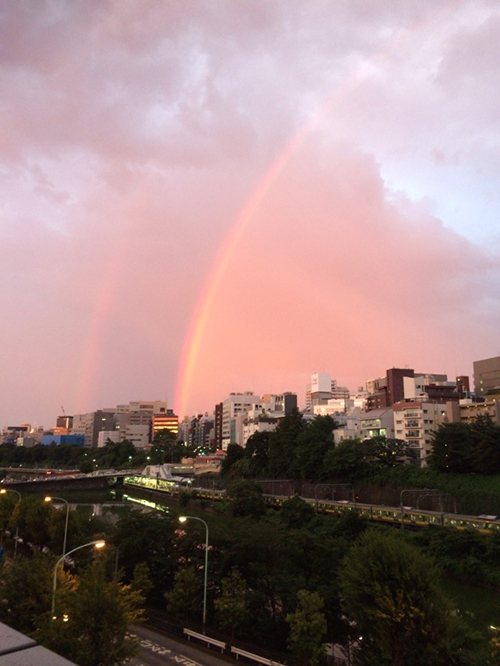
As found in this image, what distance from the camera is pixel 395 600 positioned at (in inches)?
807

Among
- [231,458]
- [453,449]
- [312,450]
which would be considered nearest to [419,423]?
[312,450]

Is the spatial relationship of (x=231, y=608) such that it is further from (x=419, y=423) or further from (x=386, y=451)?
(x=419, y=423)

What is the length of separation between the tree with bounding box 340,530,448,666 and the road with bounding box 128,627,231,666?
6.60 meters

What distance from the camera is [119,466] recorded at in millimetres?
153875

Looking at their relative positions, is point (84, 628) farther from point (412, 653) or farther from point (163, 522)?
point (163, 522)

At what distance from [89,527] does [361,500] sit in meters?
38.0

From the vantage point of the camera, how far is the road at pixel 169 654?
2259 cm

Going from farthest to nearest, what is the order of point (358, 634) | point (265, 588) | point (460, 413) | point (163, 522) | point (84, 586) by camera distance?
point (460, 413) < point (163, 522) < point (265, 588) < point (358, 634) < point (84, 586)

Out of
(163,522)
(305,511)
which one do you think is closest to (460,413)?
(305,511)

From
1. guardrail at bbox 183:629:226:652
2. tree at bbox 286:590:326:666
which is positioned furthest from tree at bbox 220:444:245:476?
tree at bbox 286:590:326:666

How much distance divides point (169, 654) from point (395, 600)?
10539 millimetres

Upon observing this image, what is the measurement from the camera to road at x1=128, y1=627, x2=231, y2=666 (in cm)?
2259

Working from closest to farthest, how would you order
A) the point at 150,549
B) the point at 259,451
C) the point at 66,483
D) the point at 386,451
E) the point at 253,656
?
the point at 253,656, the point at 150,549, the point at 386,451, the point at 259,451, the point at 66,483

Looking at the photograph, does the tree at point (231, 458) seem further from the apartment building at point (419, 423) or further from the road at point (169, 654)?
the road at point (169, 654)
